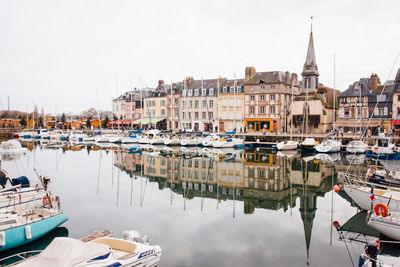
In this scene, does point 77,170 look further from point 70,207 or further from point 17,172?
point 70,207

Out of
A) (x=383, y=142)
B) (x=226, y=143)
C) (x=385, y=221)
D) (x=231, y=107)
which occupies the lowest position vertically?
(x=385, y=221)

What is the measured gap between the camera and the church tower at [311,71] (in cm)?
4591

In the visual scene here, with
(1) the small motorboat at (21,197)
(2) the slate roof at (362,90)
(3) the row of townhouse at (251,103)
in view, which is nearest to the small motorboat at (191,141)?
(3) the row of townhouse at (251,103)

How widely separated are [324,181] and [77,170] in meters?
17.6

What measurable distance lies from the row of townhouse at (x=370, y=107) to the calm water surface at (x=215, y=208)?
1713 cm

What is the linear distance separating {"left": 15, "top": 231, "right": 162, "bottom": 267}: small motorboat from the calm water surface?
1.25 m

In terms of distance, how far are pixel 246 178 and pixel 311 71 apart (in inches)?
1192

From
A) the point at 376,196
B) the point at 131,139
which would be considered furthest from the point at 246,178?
the point at 131,139

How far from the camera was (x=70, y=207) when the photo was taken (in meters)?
14.2

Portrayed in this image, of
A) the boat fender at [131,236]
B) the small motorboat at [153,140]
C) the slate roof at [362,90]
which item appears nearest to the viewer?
the boat fender at [131,236]

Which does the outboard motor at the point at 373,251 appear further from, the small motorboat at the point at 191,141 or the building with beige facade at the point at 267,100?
the building with beige facade at the point at 267,100

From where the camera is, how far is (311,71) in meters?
45.8

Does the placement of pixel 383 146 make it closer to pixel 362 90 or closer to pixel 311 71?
pixel 362 90

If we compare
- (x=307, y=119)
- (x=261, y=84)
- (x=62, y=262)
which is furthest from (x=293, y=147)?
(x=62, y=262)
